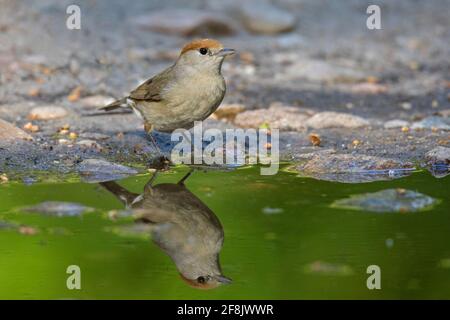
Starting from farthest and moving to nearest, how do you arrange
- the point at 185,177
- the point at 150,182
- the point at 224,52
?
the point at 224,52
the point at 185,177
the point at 150,182

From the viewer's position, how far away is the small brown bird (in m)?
6.70

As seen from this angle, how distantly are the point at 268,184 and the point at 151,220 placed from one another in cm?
121

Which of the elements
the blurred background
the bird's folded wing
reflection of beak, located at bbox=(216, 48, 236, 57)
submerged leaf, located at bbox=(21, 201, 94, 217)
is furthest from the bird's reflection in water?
the blurred background

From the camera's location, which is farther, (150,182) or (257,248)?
(150,182)

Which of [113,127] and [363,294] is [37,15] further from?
[363,294]

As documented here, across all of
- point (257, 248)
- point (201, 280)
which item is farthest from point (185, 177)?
point (201, 280)

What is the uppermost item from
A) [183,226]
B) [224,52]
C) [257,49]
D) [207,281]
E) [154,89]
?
[257,49]

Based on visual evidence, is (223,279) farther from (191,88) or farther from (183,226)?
(191,88)

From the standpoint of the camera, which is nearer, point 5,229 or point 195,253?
point 195,253

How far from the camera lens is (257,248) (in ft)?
Answer: 16.1

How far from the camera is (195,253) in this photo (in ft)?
15.8

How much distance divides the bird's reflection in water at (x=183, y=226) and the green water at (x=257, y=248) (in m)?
0.06

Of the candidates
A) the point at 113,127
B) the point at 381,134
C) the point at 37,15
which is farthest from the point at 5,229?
the point at 37,15

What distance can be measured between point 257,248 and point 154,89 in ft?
8.08
